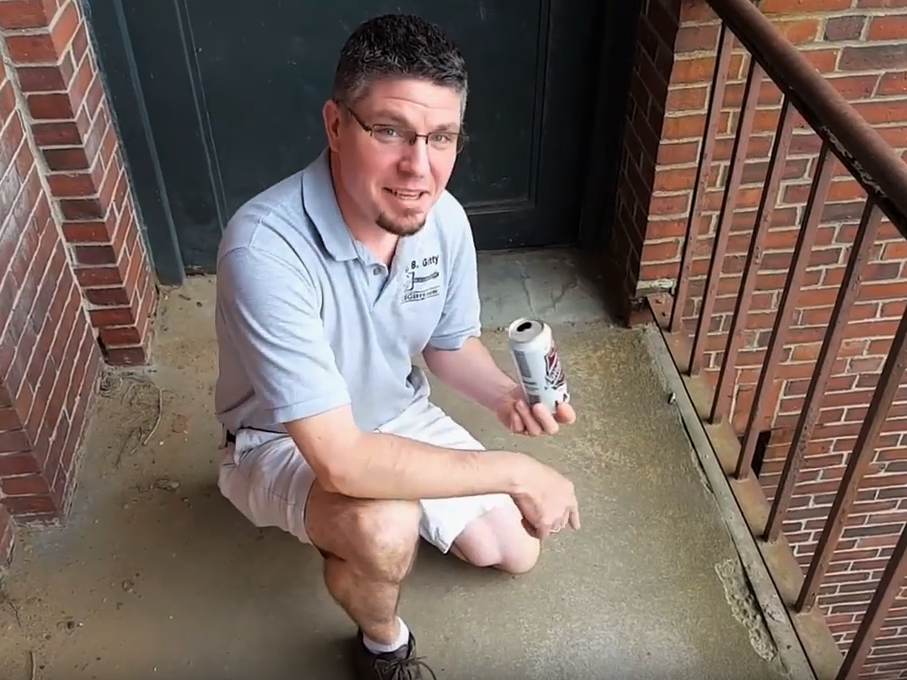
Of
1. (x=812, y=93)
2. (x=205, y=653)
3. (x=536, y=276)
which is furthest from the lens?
(x=536, y=276)

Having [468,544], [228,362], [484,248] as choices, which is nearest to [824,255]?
[484,248]

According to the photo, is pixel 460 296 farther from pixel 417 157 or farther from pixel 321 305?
pixel 417 157

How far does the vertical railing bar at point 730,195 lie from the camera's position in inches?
73.0

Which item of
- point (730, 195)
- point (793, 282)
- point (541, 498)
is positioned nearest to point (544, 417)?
point (541, 498)

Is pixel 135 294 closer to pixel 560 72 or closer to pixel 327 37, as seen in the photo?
pixel 327 37

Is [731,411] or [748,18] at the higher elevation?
[748,18]

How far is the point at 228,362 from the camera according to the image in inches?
65.1

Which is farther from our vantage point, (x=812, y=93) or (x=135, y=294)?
(x=135, y=294)

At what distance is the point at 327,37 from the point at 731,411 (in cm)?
159

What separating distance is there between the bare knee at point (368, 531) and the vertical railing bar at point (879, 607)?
77cm

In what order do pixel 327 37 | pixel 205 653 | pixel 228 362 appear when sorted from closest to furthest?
pixel 228 362 → pixel 205 653 → pixel 327 37

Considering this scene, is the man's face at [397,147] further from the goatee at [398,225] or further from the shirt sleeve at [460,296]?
the shirt sleeve at [460,296]

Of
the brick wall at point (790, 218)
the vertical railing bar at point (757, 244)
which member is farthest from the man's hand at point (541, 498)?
the brick wall at point (790, 218)

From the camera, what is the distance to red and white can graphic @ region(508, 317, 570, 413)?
145cm
